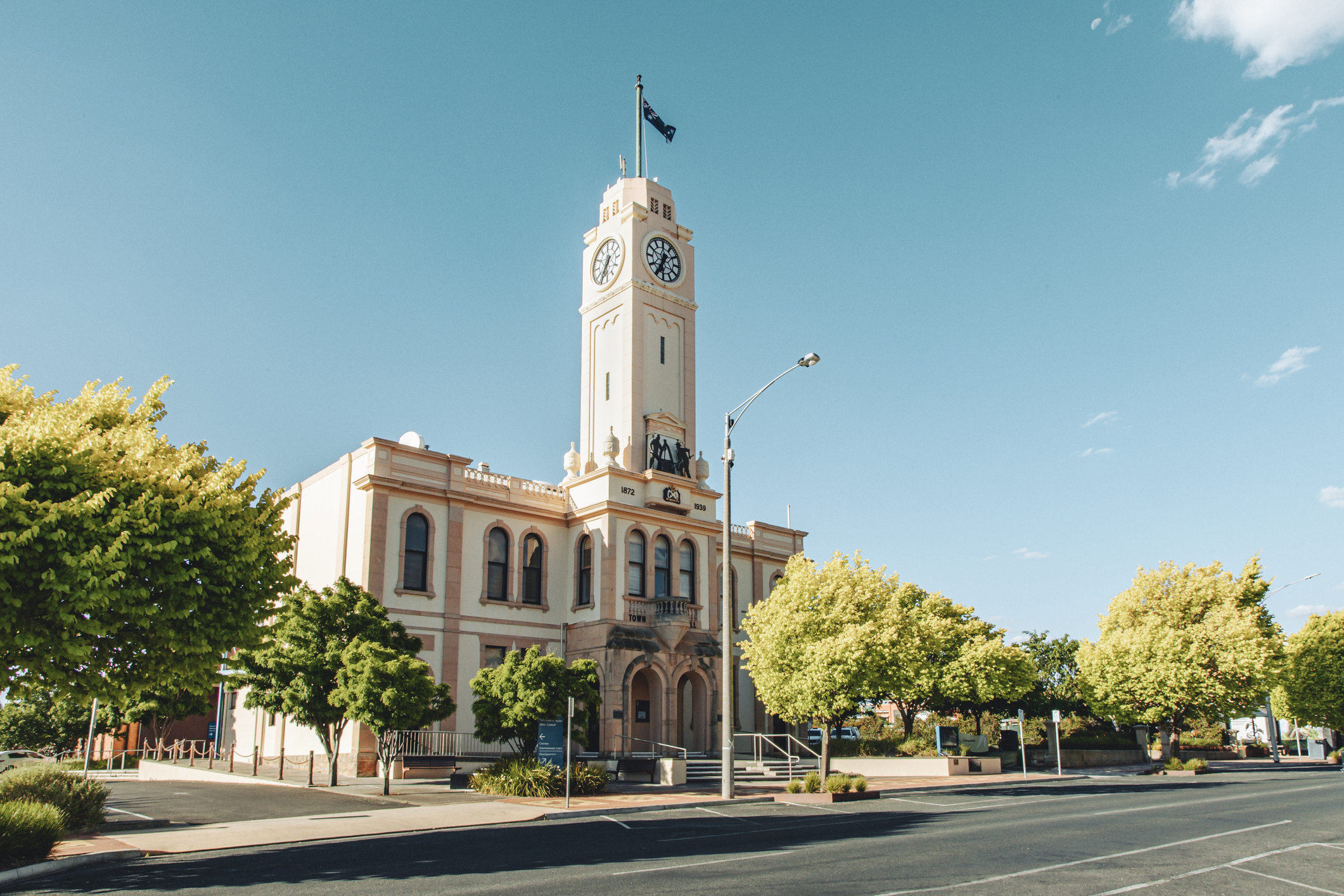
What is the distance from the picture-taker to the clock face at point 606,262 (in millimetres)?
40281

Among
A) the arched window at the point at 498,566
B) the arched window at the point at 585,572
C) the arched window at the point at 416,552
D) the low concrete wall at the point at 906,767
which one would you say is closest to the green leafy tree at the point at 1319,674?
the low concrete wall at the point at 906,767

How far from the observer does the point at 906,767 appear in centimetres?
3397

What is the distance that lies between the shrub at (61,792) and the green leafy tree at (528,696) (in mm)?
8923

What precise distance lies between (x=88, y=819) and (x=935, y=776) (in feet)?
84.2

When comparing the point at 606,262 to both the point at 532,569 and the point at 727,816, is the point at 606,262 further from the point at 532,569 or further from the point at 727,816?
the point at 727,816

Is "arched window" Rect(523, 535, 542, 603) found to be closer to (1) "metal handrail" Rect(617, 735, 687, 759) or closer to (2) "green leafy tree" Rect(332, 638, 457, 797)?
(1) "metal handrail" Rect(617, 735, 687, 759)

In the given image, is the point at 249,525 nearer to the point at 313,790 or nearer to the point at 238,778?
the point at 313,790

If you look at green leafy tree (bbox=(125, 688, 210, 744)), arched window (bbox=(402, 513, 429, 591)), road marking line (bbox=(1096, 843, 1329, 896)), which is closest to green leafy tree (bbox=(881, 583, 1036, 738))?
arched window (bbox=(402, 513, 429, 591))

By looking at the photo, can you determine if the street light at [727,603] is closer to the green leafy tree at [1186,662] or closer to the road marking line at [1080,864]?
the road marking line at [1080,864]

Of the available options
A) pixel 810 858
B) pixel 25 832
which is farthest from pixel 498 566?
pixel 810 858

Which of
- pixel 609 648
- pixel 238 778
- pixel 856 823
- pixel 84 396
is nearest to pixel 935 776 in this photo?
pixel 609 648

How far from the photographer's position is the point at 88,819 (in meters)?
16.5

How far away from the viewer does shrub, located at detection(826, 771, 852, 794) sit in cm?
2342

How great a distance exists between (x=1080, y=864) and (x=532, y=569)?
24.4 m
